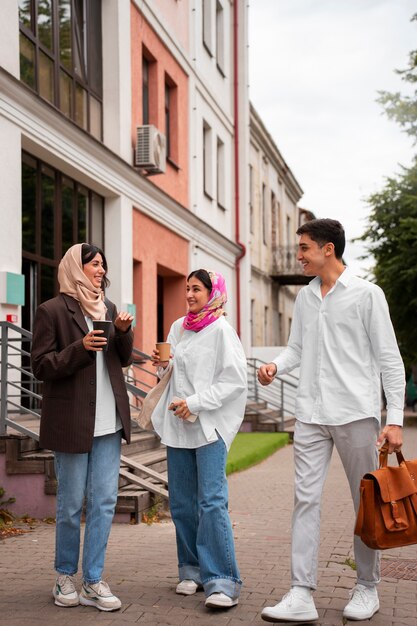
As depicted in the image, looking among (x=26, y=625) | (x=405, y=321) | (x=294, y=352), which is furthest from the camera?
(x=405, y=321)

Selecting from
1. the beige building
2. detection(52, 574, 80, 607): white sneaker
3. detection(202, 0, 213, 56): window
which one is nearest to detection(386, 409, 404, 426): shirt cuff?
detection(52, 574, 80, 607): white sneaker

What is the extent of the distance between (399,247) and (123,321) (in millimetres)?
19608

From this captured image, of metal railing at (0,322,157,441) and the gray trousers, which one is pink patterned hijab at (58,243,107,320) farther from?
metal railing at (0,322,157,441)

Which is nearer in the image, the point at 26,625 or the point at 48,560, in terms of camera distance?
the point at 26,625

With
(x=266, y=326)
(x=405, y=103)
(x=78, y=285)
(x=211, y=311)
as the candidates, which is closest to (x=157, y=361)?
(x=211, y=311)

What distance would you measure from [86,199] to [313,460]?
30.4 feet

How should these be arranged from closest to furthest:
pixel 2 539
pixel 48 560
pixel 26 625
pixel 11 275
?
pixel 26 625 → pixel 48 560 → pixel 2 539 → pixel 11 275

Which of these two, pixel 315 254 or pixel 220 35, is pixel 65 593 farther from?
pixel 220 35

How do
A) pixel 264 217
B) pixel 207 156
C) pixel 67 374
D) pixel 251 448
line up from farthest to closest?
pixel 264 217 < pixel 207 156 < pixel 251 448 < pixel 67 374

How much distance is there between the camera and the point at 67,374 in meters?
4.86

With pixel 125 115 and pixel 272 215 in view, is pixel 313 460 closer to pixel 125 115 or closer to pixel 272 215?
pixel 125 115

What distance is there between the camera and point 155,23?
51.9ft

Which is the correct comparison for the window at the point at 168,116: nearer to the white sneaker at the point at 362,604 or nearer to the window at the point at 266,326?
the white sneaker at the point at 362,604

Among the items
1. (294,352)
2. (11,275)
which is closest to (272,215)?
(11,275)
